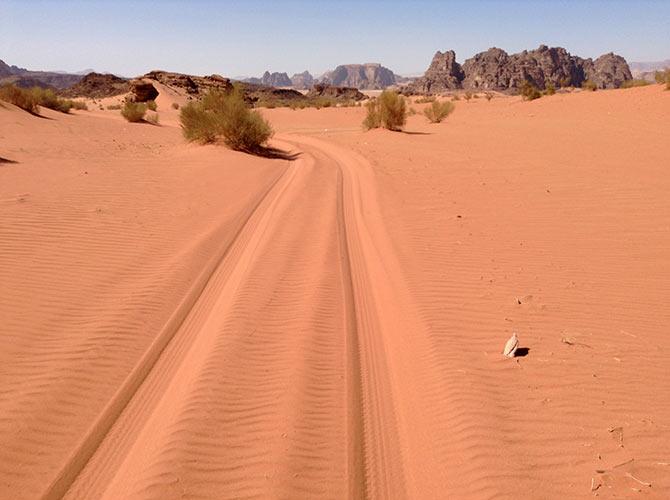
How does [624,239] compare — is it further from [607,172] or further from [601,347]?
[607,172]

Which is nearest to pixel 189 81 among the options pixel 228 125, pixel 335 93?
pixel 335 93

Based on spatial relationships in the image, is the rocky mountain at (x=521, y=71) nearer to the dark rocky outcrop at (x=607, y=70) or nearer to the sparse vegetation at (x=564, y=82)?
the dark rocky outcrop at (x=607, y=70)

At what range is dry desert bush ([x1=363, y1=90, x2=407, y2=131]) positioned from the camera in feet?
87.1

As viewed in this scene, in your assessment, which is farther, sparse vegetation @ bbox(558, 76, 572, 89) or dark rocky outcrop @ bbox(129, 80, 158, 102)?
dark rocky outcrop @ bbox(129, 80, 158, 102)

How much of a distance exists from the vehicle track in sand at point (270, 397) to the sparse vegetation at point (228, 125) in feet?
39.4

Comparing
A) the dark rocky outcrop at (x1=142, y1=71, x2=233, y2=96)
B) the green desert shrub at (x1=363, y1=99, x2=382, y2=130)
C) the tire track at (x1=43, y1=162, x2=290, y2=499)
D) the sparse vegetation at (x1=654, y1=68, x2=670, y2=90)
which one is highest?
the dark rocky outcrop at (x1=142, y1=71, x2=233, y2=96)

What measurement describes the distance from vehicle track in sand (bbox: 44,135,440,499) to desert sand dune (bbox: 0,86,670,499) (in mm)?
21

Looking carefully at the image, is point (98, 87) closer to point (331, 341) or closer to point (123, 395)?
point (331, 341)

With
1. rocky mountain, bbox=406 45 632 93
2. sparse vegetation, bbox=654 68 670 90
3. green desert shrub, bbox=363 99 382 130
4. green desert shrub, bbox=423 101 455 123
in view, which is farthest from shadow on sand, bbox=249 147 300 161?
rocky mountain, bbox=406 45 632 93

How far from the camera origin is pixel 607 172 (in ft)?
44.4

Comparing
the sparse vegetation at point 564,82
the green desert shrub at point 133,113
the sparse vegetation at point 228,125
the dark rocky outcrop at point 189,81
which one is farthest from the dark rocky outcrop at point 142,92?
the sparse vegetation at point 564,82

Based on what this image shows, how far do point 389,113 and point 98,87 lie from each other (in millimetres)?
56092

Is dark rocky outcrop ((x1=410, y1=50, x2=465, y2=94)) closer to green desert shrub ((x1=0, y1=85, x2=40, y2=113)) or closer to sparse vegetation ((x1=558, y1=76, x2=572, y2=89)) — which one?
sparse vegetation ((x1=558, y1=76, x2=572, y2=89))

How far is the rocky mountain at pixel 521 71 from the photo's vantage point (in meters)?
80.7
